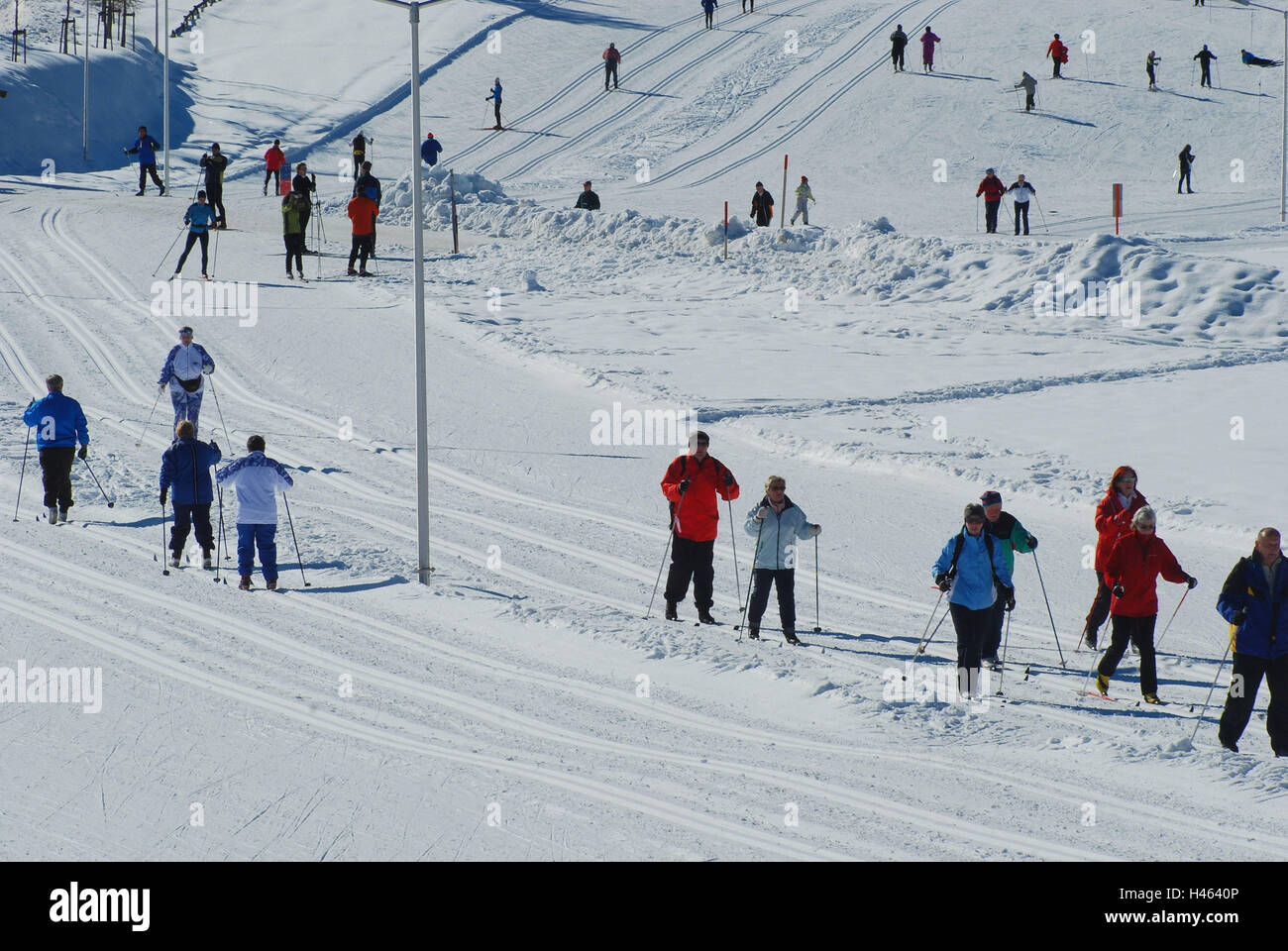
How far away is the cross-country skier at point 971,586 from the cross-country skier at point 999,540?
0.30 ft

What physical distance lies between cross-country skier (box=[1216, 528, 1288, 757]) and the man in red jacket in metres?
3.83

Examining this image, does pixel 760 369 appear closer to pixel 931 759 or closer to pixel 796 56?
pixel 931 759

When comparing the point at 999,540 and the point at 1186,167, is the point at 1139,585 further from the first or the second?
the point at 1186,167

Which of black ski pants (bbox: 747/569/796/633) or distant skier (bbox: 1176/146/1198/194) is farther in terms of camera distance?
distant skier (bbox: 1176/146/1198/194)

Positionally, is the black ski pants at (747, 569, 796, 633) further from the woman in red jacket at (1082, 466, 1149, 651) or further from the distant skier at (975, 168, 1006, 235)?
the distant skier at (975, 168, 1006, 235)

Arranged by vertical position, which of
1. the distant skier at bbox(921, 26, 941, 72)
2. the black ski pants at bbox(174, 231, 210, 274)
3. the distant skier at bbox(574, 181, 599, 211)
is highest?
the distant skier at bbox(921, 26, 941, 72)

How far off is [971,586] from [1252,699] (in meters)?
1.90

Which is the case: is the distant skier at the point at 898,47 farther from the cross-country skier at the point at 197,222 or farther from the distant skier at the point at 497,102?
the cross-country skier at the point at 197,222

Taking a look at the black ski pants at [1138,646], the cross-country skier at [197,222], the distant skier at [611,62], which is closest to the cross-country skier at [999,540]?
the black ski pants at [1138,646]

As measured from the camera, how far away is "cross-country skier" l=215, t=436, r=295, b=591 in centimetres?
1177

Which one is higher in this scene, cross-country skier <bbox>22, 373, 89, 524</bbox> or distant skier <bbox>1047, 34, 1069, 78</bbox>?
distant skier <bbox>1047, 34, 1069, 78</bbox>

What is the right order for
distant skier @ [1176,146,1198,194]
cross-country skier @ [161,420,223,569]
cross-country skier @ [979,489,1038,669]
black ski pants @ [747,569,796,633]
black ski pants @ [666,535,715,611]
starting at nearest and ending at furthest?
cross-country skier @ [979,489,1038,669] → black ski pants @ [747,569,796,633] → black ski pants @ [666,535,715,611] → cross-country skier @ [161,420,223,569] → distant skier @ [1176,146,1198,194]

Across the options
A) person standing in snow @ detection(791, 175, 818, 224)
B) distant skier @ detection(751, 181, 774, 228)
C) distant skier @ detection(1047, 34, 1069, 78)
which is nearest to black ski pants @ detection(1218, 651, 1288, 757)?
person standing in snow @ detection(791, 175, 818, 224)
